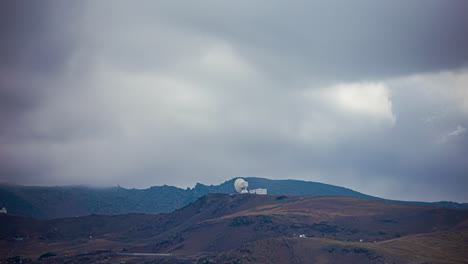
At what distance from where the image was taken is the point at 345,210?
178 metres

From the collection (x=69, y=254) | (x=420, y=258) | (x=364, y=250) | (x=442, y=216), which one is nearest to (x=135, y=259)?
(x=69, y=254)

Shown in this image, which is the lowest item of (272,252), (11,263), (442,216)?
(11,263)

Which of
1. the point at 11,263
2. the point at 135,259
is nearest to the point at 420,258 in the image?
the point at 135,259

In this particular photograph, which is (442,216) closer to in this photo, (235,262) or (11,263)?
(235,262)

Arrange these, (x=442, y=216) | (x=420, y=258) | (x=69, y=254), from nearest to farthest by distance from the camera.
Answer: (x=420, y=258) < (x=442, y=216) < (x=69, y=254)

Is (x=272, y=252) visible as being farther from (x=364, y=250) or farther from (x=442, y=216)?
(x=442, y=216)

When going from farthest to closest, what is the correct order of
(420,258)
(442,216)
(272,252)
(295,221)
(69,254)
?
(69,254)
(295,221)
(442,216)
(272,252)
(420,258)

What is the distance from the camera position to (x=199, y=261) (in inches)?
5015

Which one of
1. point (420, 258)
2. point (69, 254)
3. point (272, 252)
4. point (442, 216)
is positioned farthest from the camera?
point (69, 254)

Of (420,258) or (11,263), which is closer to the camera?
(420,258)

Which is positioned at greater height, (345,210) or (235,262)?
(345,210)

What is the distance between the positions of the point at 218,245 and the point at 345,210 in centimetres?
5255

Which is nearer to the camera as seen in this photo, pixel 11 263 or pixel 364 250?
pixel 364 250

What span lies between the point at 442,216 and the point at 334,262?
193ft
